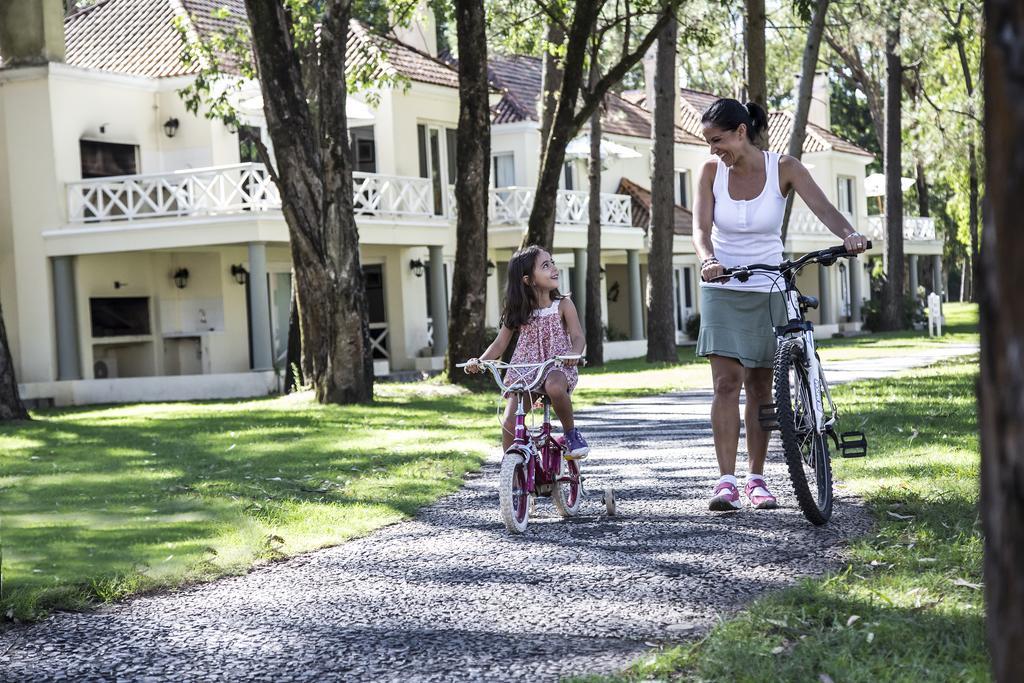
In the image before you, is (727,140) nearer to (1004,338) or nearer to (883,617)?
(883,617)

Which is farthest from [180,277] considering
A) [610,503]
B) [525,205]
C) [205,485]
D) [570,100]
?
[610,503]

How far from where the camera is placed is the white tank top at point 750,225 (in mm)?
6066

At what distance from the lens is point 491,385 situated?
18.6 m

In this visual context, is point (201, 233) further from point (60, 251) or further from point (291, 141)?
point (291, 141)

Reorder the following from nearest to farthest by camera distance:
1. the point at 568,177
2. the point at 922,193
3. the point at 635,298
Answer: the point at 635,298 → the point at 568,177 → the point at 922,193

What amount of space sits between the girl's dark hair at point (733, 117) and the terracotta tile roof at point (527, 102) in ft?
82.5

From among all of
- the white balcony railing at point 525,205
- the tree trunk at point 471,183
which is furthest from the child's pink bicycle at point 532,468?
the white balcony railing at point 525,205

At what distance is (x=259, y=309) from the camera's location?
926 inches

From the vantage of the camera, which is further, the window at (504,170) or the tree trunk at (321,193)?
the window at (504,170)

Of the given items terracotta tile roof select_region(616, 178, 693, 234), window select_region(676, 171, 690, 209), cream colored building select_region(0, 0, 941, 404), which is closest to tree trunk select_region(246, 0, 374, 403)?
cream colored building select_region(0, 0, 941, 404)

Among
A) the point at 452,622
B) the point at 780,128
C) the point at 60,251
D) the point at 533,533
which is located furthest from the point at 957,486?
the point at 780,128

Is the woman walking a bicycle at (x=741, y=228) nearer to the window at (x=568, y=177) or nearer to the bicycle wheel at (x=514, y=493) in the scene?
the bicycle wheel at (x=514, y=493)

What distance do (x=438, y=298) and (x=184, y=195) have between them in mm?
6225

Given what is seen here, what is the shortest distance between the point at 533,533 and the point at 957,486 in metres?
2.02
